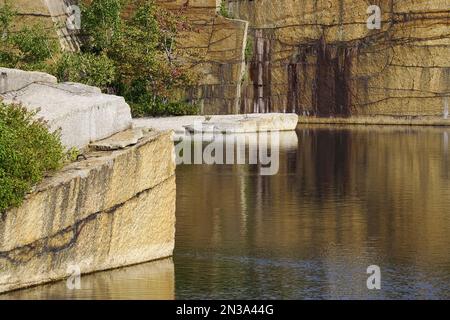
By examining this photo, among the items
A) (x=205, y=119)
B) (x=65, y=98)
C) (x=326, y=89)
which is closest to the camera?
(x=65, y=98)

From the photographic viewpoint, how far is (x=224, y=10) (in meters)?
57.8

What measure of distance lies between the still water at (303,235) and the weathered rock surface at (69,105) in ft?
7.45

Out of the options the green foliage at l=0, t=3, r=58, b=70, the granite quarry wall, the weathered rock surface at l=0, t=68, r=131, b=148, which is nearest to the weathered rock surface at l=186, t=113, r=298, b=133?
the granite quarry wall

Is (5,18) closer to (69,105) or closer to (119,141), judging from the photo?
(69,105)

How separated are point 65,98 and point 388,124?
37.1 meters

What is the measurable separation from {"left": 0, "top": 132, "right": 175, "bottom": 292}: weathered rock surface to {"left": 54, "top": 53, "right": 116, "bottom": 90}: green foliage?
28.2 meters

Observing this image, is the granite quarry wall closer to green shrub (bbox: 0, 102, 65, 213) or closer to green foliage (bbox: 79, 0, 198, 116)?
green foliage (bbox: 79, 0, 198, 116)

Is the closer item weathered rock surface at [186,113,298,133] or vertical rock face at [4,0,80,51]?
weathered rock surface at [186,113,298,133]

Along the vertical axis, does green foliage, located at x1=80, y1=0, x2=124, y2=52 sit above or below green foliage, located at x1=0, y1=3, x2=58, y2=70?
above

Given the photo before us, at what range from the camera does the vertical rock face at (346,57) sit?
2122 inches

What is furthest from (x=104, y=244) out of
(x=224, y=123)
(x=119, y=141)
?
(x=224, y=123)

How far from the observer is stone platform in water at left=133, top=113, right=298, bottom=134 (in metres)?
45.8

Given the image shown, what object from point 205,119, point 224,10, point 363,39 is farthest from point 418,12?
point 205,119
